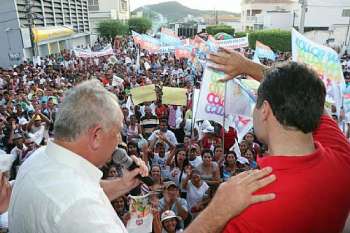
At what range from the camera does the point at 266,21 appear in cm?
4941

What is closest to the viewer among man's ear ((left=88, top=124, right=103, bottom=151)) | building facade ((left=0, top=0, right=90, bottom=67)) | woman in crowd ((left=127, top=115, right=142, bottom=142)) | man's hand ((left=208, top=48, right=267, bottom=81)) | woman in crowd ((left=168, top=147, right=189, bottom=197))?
man's ear ((left=88, top=124, right=103, bottom=151))

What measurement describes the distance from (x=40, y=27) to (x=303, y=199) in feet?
104

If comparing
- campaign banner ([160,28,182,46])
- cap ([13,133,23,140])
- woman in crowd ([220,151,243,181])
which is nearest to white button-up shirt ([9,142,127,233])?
woman in crowd ([220,151,243,181])

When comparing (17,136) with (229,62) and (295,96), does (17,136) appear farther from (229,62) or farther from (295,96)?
(295,96)

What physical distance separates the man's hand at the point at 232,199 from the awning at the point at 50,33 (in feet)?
86.7

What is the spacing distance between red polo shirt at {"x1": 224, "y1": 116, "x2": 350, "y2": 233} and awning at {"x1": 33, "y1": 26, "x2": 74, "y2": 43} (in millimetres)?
26522

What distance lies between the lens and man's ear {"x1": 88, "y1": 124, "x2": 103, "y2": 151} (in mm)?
1718

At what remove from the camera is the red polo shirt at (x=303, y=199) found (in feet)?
3.99

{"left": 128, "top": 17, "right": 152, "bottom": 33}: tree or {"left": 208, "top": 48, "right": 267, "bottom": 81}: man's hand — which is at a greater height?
{"left": 208, "top": 48, "right": 267, "bottom": 81}: man's hand

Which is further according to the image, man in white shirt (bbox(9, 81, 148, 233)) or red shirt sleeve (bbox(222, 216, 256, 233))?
man in white shirt (bbox(9, 81, 148, 233))

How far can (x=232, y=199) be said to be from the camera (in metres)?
1.26

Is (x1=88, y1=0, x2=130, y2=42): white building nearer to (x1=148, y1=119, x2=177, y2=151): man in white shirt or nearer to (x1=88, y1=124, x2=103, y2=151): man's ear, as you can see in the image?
(x1=148, y1=119, x2=177, y2=151): man in white shirt

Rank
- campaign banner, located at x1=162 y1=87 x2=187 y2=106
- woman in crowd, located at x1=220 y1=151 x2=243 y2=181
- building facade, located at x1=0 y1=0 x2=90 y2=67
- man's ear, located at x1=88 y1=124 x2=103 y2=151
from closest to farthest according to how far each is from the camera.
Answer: man's ear, located at x1=88 y1=124 x2=103 y2=151 → woman in crowd, located at x1=220 y1=151 x2=243 y2=181 → campaign banner, located at x1=162 y1=87 x2=187 y2=106 → building facade, located at x1=0 y1=0 x2=90 y2=67

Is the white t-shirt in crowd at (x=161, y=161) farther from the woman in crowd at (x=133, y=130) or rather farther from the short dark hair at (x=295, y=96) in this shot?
the short dark hair at (x=295, y=96)
